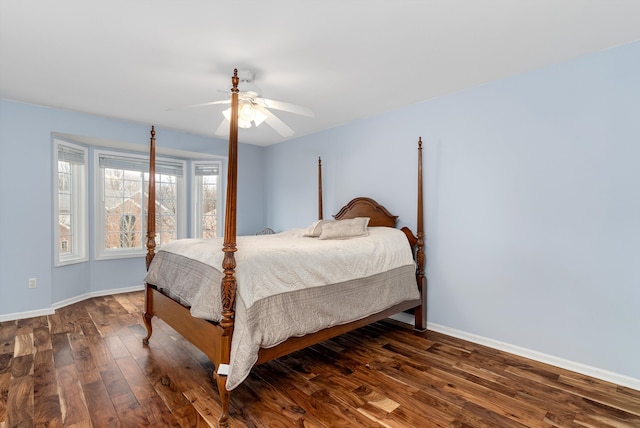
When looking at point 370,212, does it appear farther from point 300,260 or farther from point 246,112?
point 246,112

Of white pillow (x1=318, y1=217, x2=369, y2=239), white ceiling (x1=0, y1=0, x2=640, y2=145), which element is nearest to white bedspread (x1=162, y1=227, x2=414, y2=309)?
white pillow (x1=318, y1=217, x2=369, y2=239)

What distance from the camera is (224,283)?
6.21ft

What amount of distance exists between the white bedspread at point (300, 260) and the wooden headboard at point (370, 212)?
40 cm

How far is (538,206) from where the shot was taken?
271 centimetres

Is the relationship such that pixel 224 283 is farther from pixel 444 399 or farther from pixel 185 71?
pixel 185 71

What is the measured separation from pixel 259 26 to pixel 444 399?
8.97ft

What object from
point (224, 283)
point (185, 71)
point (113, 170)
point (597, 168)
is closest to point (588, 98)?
point (597, 168)

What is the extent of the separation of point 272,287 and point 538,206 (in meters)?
2.29

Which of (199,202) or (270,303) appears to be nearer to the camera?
(270,303)

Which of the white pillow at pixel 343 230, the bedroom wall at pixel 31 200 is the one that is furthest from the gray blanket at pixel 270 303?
the bedroom wall at pixel 31 200

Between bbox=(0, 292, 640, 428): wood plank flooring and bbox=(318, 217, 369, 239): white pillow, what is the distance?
1.02m

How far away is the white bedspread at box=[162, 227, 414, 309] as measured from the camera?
80.6 inches

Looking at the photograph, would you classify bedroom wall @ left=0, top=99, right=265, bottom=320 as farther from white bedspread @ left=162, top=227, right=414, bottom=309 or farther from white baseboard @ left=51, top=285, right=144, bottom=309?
white bedspread @ left=162, top=227, right=414, bottom=309

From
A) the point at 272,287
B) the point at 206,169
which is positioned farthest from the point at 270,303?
the point at 206,169
